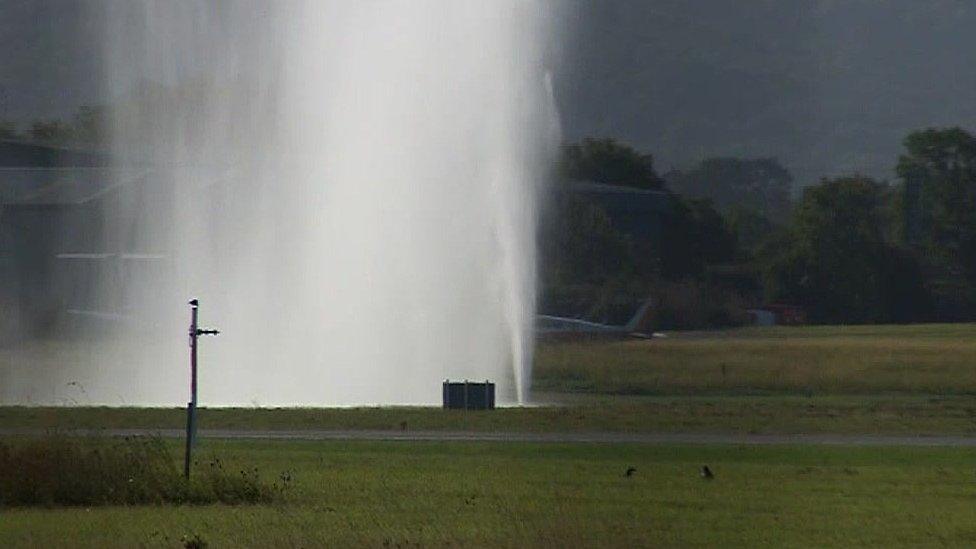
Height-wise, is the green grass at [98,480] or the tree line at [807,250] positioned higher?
the tree line at [807,250]

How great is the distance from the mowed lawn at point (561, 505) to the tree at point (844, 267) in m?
93.1

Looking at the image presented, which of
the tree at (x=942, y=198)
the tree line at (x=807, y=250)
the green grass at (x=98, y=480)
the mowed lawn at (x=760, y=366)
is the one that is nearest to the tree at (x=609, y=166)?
the tree line at (x=807, y=250)

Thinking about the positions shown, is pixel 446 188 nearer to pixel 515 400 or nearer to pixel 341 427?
pixel 515 400

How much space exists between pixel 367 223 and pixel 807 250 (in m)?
75.1

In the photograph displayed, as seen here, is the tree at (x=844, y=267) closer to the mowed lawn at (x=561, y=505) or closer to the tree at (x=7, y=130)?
the tree at (x=7, y=130)

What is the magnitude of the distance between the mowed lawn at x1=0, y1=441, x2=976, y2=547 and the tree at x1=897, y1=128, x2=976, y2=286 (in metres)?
103

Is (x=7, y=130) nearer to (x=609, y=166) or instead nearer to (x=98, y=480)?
(x=609, y=166)

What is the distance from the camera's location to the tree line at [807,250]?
384 feet

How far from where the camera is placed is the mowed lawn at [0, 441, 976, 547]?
67.3ft

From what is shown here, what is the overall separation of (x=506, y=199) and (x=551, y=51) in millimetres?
7445

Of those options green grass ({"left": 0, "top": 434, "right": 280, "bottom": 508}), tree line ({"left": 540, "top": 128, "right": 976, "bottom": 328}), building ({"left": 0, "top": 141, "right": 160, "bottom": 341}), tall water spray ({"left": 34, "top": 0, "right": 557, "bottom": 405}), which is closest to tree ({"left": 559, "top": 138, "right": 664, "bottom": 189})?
tree line ({"left": 540, "top": 128, "right": 976, "bottom": 328})

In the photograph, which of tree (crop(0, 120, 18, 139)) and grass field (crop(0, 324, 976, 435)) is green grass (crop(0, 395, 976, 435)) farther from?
tree (crop(0, 120, 18, 139))

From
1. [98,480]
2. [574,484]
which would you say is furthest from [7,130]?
[98,480]

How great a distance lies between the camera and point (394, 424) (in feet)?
129
